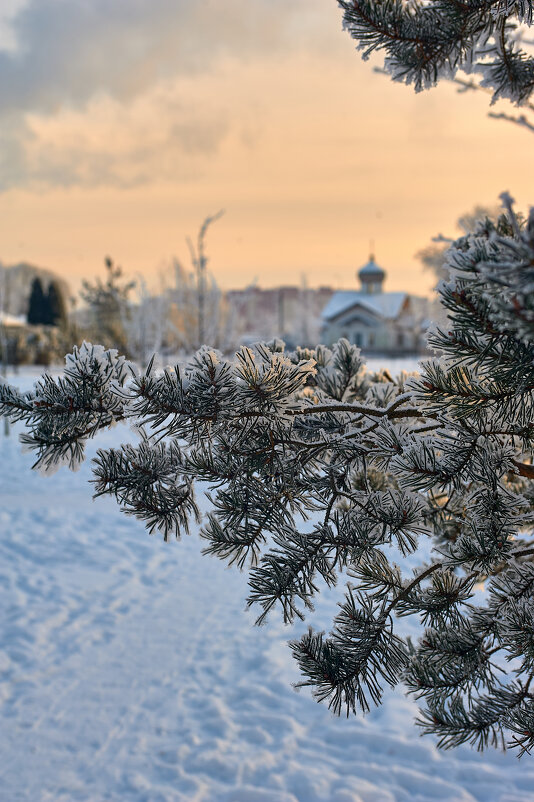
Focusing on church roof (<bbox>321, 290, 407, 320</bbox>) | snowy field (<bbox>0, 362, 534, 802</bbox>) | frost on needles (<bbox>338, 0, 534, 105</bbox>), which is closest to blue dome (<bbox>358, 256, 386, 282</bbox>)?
church roof (<bbox>321, 290, 407, 320</bbox>)

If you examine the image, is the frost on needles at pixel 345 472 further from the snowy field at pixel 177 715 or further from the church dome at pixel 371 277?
the church dome at pixel 371 277

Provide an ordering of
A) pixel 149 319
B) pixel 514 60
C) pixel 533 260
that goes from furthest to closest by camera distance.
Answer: pixel 149 319, pixel 514 60, pixel 533 260

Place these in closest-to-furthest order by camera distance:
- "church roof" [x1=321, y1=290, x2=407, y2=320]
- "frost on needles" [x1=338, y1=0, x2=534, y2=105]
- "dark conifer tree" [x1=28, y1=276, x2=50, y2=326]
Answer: "frost on needles" [x1=338, y1=0, x2=534, y2=105] < "dark conifer tree" [x1=28, y1=276, x2=50, y2=326] < "church roof" [x1=321, y1=290, x2=407, y2=320]

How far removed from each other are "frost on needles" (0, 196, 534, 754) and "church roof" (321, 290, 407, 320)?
49.0 metres

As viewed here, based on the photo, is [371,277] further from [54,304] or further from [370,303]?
[54,304]

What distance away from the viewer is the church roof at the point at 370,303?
51.8 meters

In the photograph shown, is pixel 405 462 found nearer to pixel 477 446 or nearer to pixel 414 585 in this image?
pixel 477 446

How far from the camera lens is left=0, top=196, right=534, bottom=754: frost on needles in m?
1.59

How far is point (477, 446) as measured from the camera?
171 centimetres

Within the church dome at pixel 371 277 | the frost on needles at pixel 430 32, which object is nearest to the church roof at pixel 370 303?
the church dome at pixel 371 277

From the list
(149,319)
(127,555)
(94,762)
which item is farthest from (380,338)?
(94,762)

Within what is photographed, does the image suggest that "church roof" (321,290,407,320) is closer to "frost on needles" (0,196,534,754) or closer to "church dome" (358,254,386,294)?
"church dome" (358,254,386,294)

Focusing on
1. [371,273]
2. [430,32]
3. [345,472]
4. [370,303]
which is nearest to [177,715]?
[345,472]

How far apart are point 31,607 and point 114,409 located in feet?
15.2
